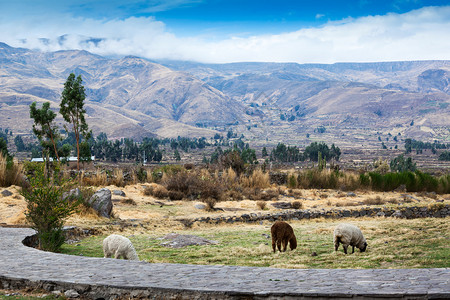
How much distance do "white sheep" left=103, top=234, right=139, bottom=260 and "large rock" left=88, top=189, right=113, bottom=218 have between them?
295 inches

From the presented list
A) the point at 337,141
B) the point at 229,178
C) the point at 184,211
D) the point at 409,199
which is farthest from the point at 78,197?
the point at 337,141

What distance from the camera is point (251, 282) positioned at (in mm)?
6750

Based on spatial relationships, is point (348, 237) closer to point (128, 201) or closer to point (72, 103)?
point (128, 201)

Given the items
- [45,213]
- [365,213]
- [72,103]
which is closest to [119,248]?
[45,213]

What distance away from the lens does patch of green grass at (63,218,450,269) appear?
30.7 ft

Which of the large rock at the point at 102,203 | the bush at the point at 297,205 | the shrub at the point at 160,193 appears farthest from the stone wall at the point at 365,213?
the shrub at the point at 160,193

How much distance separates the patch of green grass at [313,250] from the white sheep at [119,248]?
400mm

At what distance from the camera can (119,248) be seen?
9250 millimetres

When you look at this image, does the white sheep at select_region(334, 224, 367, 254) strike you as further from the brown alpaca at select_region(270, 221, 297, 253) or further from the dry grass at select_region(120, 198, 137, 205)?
the dry grass at select_region(120, 198, 137, 205)

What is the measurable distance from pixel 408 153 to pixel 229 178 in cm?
10718

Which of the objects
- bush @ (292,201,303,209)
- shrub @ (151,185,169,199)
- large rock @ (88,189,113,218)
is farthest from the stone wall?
shrub @ (151,185,169,199)

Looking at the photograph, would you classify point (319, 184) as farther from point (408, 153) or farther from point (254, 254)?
point (408, 153)

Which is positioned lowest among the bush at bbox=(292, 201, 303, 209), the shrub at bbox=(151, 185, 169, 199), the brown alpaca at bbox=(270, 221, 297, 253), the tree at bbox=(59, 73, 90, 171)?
the bush at bbox=(292, 201, 303, 209)

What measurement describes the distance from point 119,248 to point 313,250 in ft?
14.6
